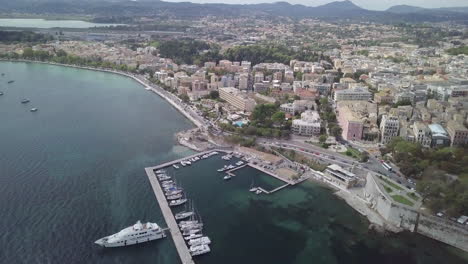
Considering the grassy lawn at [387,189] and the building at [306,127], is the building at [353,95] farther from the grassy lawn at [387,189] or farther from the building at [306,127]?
the grassy lawn at [387,189]

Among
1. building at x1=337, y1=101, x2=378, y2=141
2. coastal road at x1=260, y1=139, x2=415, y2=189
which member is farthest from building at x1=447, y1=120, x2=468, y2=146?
coastal road at x1=260, y1=139, x2=415, y2=189

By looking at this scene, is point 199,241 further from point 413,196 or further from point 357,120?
point 357,120

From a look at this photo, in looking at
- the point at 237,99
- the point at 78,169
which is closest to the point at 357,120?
the point at 237,99

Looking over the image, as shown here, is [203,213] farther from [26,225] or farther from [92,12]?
[92,12]

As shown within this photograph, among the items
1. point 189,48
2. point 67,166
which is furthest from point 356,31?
point 67,166

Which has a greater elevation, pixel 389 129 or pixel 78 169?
pixel 389 129

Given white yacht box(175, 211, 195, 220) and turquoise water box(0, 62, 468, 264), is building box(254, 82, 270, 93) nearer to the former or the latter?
turquoise water box(0, 62, 468, 264)
